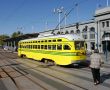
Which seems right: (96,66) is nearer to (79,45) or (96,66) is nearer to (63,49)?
(79,45)

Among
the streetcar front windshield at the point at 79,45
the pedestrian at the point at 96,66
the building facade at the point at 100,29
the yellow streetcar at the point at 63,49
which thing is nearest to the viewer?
the pedestrian at the point at 96,66

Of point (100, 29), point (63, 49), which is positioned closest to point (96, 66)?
point (63, 49)

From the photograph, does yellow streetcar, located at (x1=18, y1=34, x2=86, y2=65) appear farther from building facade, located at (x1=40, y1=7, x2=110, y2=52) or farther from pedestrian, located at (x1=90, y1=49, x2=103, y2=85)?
building facade, located at (x1=40, y1=7, x2=110, y2=52)

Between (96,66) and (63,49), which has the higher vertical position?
(63,49)

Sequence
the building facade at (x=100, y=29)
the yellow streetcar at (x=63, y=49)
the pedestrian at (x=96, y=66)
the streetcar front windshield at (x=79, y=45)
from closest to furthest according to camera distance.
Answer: the pedestrian at (x=96, y=66), the yellow streetcar at (x=63, y=49), the streetcar front windshield at (x=79, y=45), the building facade at (x=100, y=29)

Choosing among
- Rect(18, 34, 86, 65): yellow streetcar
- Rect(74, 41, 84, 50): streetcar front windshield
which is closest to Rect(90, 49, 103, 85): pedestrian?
Rect(18, 34, 86, 65): yellow streetcar

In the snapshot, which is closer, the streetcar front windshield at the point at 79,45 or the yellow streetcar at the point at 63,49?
the yellow streetcar at the point at 63,49

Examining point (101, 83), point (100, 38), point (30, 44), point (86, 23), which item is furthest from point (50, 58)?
point (86, 23)

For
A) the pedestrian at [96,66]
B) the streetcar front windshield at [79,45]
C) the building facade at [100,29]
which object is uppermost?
the building facade at [100,29]

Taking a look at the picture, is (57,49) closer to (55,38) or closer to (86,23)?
(55,38)

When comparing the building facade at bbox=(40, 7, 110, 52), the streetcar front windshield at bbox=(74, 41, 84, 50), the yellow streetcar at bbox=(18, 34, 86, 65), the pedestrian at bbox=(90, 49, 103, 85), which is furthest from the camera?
the building facade at bbox=(40, 7, 110, 52)

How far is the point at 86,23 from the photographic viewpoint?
82750mm

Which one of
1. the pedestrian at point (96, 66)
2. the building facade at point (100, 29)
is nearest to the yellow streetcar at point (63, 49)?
the pedestrian at point (96, 66)

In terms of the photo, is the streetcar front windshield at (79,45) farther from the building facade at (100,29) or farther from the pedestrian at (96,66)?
the building facade at (100,29)
